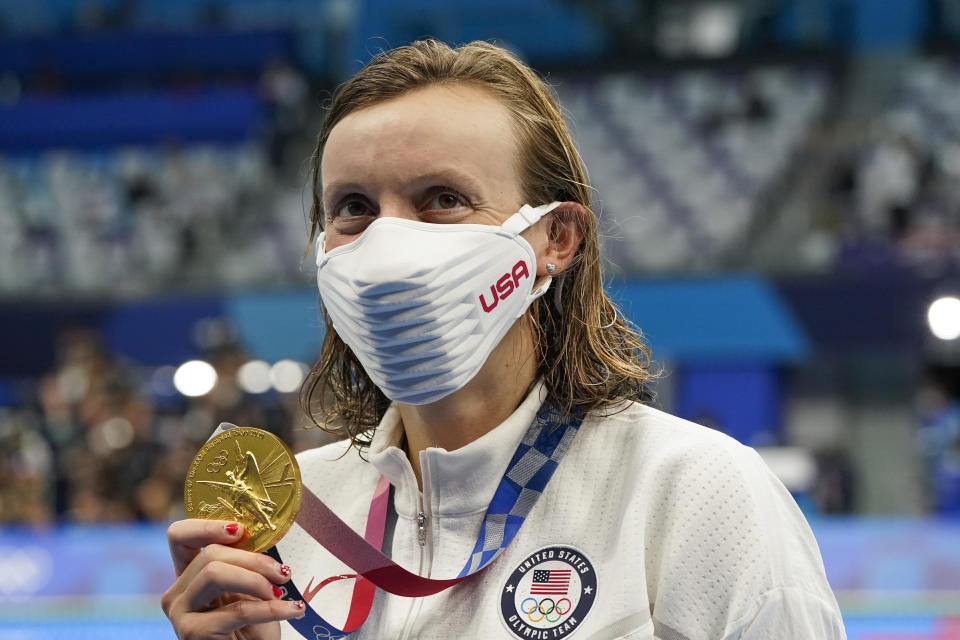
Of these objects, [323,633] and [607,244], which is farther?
[607,244]

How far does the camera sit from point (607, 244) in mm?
7000

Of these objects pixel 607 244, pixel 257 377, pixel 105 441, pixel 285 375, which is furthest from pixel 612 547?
pixel 285 375

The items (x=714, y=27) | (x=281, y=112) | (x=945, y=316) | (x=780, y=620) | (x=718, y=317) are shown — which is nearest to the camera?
(x=780, y=620)

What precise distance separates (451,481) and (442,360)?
0.55ft

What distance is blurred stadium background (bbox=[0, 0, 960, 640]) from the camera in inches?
340

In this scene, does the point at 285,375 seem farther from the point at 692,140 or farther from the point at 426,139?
the point at 426,139

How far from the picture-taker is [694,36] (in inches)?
523

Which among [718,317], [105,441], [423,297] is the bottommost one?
[423,297]

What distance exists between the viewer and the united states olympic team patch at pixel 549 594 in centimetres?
132

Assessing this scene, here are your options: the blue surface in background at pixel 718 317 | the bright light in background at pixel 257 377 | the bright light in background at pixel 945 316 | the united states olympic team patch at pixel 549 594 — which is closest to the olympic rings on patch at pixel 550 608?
the united states olympic team patch at pixel 549 594

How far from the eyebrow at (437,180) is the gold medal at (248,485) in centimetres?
33

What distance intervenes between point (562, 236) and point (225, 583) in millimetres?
671

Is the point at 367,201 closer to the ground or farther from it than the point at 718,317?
closer to the ground

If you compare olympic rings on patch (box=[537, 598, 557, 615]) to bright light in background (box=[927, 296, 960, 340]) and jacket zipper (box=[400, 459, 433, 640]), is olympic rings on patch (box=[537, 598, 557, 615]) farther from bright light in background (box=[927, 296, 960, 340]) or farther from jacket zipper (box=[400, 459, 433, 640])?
bright light in background (box=[927, 296, 960, 340])
